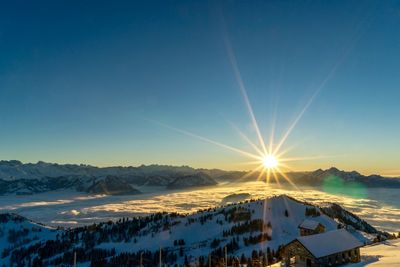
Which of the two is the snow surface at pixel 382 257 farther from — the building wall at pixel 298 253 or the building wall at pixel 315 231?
the building wall at pixel 315 231

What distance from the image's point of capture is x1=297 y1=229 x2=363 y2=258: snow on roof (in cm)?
7700

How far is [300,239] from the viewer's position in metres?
80.7

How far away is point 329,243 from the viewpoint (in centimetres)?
7938

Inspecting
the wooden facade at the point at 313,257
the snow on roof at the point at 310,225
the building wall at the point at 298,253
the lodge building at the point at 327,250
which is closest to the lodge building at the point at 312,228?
the snow on roof at the point at 310,225

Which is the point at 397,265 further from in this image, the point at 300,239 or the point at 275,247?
the point at 275,247

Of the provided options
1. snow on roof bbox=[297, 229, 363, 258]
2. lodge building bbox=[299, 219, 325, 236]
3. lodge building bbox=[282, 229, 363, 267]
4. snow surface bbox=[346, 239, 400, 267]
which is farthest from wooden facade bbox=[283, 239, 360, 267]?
lodge building bbox=[299, 219, 325, 236]

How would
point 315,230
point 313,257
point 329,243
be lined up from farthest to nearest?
point 315,230 < point 329,243 < point 313,257

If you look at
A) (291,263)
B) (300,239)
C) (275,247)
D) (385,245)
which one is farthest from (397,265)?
(275,247)

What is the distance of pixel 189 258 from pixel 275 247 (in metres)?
46.9

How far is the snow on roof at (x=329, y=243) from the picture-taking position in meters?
77.0

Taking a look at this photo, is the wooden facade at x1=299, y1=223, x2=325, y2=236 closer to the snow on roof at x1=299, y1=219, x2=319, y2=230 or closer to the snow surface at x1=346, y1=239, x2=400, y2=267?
the snow on roof at x1=299, y1=219, x2=319, y2=230

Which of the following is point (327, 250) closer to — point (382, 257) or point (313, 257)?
point (313, 257)

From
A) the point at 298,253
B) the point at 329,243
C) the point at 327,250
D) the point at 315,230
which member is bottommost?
the point at 298,253

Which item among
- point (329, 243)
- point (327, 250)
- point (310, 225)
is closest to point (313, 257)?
point (327, 250)
